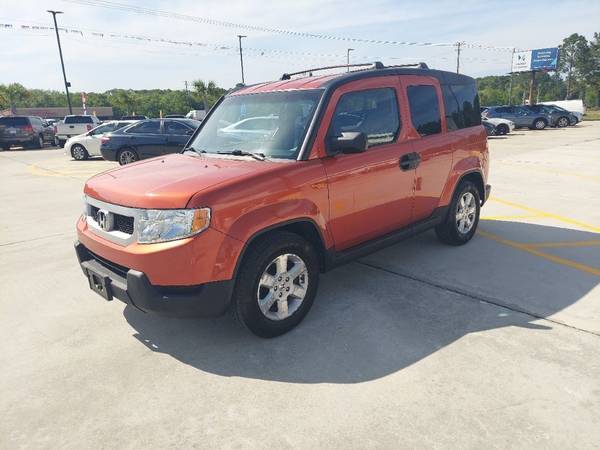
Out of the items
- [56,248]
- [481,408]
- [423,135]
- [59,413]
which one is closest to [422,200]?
[423,135]

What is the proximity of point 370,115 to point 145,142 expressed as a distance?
37.2ft

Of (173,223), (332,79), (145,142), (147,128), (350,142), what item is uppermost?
(332,79)

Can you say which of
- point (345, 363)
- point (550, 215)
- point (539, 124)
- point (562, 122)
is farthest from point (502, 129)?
point (345, 363)

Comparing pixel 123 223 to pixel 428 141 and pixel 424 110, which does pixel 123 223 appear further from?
pixel 424 110

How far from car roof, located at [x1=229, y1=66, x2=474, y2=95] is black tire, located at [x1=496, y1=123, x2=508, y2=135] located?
74.4 feet

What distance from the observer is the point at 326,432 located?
7.94 feet

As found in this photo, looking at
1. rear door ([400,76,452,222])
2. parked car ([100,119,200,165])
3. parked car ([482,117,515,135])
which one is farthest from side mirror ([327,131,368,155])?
parked car ([482,117,515,135])

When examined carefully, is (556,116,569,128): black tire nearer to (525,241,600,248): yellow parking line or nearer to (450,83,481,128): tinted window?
(525,241,600,248): yellow parking line

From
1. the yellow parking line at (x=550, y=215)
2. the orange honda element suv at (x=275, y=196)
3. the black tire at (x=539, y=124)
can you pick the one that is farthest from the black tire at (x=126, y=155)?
the black tire at (x=539, y=124)

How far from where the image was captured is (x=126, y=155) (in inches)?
549

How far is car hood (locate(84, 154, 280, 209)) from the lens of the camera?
2.94m

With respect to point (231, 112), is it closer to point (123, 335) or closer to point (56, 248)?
point (123, 335)

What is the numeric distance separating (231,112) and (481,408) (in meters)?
3.35

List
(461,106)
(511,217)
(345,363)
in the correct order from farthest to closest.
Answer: (511,217) < (461,106) < (345,363)
